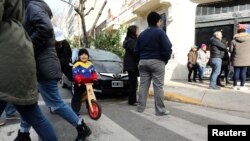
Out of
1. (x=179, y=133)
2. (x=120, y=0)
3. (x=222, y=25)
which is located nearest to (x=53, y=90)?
(x=179, y=133)

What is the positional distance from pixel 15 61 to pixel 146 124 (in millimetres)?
3356

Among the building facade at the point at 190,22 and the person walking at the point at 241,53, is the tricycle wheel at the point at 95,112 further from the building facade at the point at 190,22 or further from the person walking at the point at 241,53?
the building facade at the point at 190,22

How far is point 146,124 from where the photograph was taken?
637cm

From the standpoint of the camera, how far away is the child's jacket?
23.2ft

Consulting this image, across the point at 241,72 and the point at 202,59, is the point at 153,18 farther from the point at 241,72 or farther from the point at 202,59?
the point at 202,59

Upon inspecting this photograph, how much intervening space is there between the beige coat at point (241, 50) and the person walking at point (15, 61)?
7.95 m

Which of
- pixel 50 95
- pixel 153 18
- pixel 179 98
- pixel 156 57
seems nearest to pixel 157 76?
pixel 156 57

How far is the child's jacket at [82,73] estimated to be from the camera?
707 cm

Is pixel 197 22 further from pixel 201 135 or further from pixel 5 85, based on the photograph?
pixel 5 85

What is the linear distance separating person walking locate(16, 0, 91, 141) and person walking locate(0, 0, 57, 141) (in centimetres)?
76

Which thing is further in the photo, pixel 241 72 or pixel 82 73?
pixel 241 72

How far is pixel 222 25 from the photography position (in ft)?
49.4

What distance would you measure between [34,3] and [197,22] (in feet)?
39.2

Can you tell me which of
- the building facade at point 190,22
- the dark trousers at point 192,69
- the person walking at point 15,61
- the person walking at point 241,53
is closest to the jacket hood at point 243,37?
the person walking at point 241,53
